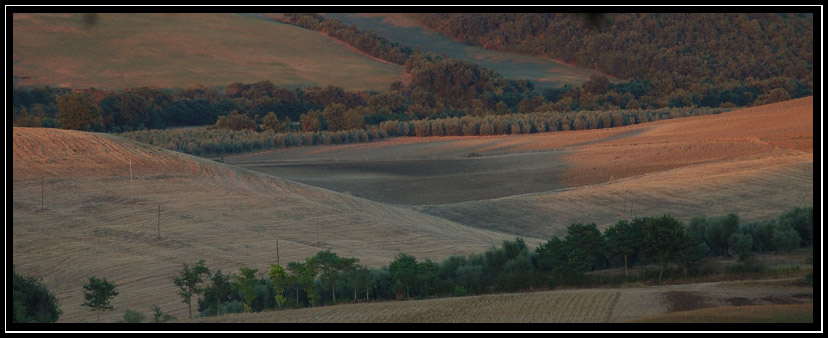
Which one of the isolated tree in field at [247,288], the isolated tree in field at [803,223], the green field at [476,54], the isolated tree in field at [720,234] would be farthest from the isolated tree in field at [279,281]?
the green field at [476,54]

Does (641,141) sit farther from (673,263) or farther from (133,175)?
(673,263)

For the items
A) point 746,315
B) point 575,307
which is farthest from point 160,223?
point 746,315

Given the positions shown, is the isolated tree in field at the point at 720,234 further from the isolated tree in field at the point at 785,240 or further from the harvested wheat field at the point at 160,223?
the harvested wheat field at the point at 160,223

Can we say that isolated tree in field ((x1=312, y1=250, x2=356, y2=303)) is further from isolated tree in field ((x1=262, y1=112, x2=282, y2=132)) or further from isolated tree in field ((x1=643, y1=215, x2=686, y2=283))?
isolated tree in field ((x1=262, y1=112, x2=282, y2=132))

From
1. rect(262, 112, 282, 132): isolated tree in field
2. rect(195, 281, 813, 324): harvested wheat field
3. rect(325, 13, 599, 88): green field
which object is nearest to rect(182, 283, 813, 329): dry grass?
rect(195, 281, 813, 324): harvested wheat field

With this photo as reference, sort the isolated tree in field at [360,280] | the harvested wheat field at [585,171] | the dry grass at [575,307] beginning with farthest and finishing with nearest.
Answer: the harvested wheat field at [585,171] < the isolated tree in field at [360,280] < the dry grass at [575,307]

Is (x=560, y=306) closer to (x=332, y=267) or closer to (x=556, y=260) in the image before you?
(x=556, y=260)
